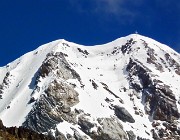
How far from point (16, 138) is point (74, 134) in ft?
371

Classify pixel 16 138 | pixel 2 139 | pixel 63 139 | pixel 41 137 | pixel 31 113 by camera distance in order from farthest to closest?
pixel 31 113
pixel 63 139
pixel 41 137
pixel 16 138
pixel 2 139

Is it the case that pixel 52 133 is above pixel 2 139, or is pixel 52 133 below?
above

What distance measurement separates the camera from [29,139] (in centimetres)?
8519

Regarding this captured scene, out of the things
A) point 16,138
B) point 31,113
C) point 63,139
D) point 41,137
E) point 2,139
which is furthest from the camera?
point 31,113

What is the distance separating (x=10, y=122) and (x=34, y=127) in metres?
8.68

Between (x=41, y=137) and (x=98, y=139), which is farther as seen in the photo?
(x=98, y=139)

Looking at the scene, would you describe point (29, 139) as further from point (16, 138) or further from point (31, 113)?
point (31, 113)

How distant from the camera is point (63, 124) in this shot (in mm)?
197500

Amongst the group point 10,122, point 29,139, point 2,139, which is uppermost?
point 10,122

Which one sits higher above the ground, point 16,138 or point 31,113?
point 31,113

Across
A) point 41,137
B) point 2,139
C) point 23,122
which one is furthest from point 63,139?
point 2,139

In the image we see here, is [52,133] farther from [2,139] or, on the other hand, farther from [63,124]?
[2,139]

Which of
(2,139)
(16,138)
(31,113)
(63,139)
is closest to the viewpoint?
(2,139)

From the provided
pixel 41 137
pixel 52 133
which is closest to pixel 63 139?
pixel 52 133
